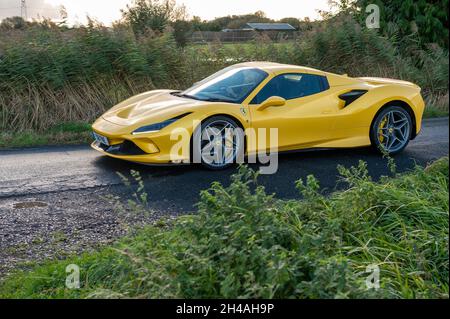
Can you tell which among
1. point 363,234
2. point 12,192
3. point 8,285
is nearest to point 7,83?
point 12,192

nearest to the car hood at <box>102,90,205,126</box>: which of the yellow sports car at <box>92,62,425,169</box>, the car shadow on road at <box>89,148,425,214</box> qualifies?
the yellow sports car at <box>92,62,425,169</box>

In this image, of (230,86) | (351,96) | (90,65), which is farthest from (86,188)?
(90,65)

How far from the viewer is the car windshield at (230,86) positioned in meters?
7.80

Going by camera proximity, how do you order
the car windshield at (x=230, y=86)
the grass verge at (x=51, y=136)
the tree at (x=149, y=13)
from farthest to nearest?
the tree at (x=149, y=13)
the grass verge at (x=51, y=136)
the car windshield at (x=230, y=86)

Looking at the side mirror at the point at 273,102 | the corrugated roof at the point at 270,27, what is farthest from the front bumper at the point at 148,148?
the corrugated roof at the point at 270,27

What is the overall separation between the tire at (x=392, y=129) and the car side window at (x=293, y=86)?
0.88 m

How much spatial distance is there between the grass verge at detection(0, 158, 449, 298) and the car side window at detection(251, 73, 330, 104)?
10.1 feet

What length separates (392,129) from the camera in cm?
859

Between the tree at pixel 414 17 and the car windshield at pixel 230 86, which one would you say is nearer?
the car windshield at pixel 230 86

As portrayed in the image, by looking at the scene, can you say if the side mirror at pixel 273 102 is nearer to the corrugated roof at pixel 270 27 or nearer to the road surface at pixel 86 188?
the road surface at pixel 86 188

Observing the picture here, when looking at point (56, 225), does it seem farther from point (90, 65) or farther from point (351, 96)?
point (90, 65)

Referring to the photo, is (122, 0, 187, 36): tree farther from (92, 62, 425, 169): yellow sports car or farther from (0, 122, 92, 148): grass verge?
(92, 62, 425, 169): yellow sports car

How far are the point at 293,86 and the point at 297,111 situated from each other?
0.40 m

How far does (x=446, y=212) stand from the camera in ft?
15.4
